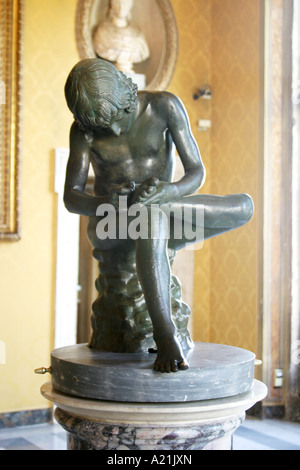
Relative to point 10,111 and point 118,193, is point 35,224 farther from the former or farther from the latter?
point 118,193

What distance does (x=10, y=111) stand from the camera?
20.2ft

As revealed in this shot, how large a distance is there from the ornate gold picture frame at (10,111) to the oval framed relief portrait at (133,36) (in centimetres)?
71

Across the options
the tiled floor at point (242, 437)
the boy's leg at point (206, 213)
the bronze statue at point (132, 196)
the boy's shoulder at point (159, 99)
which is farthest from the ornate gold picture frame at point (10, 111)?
the boy's leg at point (206, 213)

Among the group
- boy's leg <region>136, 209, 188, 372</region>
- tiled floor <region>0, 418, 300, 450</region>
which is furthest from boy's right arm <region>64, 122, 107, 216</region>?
tiled floor <region>0, 418, 300, 450</region>

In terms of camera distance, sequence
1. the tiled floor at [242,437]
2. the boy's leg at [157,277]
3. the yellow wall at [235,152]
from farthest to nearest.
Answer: the yellow wall at [235,152]
the tiled floor at [242,437]
the boy's leg at [157,277]

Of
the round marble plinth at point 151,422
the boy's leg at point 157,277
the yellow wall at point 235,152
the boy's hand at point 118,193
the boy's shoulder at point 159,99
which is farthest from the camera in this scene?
the yellow wall at point 235,152

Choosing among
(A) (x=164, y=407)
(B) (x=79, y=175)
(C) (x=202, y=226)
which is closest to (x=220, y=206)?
(C) (x=202, y=226)

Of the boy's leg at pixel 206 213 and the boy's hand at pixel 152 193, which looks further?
the boy's leg at pixel 206 213

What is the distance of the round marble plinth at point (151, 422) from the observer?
2424 millimetres

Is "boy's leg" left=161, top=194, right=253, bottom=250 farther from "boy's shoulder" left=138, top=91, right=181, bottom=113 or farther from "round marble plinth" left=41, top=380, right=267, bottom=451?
"round marble plinth" left=41, top=380, right=267, bottom=451

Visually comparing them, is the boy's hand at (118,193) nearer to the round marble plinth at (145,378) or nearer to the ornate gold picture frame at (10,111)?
the round marble plinth at (145,378)

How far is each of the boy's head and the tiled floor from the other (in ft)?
11.8

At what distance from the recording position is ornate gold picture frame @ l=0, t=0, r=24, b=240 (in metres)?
6.14

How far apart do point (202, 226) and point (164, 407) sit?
0.87 m
